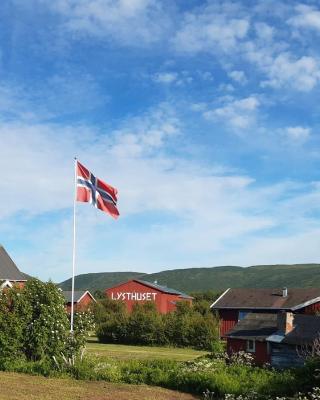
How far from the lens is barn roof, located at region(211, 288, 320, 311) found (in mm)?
52781

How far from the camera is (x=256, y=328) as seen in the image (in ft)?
104

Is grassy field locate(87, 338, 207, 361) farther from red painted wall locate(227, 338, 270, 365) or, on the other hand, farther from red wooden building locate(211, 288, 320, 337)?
red wooden building locate(211, 288, 320, 337)

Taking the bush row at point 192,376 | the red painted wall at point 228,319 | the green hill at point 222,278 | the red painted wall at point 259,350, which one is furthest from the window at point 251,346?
the green hill at point 222,278

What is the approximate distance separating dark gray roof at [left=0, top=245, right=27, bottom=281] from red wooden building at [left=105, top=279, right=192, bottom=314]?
3109cm

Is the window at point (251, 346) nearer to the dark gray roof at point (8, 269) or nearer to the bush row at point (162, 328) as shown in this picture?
the bush row at point (162, 328)

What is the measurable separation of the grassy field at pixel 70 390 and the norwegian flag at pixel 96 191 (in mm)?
7397

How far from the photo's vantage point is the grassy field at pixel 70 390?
17578 mm

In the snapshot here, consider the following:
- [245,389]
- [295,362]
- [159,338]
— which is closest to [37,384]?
[245,389]

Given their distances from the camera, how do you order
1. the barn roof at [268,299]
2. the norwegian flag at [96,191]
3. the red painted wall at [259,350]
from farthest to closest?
the barn roof at [268,299], the red painted wall at [259,350], the norwegian flag at [96,191]

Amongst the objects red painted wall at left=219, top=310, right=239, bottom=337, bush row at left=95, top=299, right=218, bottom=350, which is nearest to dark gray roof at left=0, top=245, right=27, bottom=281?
bush row at left=95, top=299, right=218, bottom=350

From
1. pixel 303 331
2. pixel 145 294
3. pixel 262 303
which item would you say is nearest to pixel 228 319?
pixel 262 303

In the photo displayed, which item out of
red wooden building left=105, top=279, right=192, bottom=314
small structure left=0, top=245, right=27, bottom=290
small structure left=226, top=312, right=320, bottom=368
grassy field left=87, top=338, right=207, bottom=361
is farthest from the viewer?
red wooden building left=105, top=279, right=192, bottom=314

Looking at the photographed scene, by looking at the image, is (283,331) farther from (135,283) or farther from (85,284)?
(85,284)

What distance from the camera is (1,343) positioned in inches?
955
